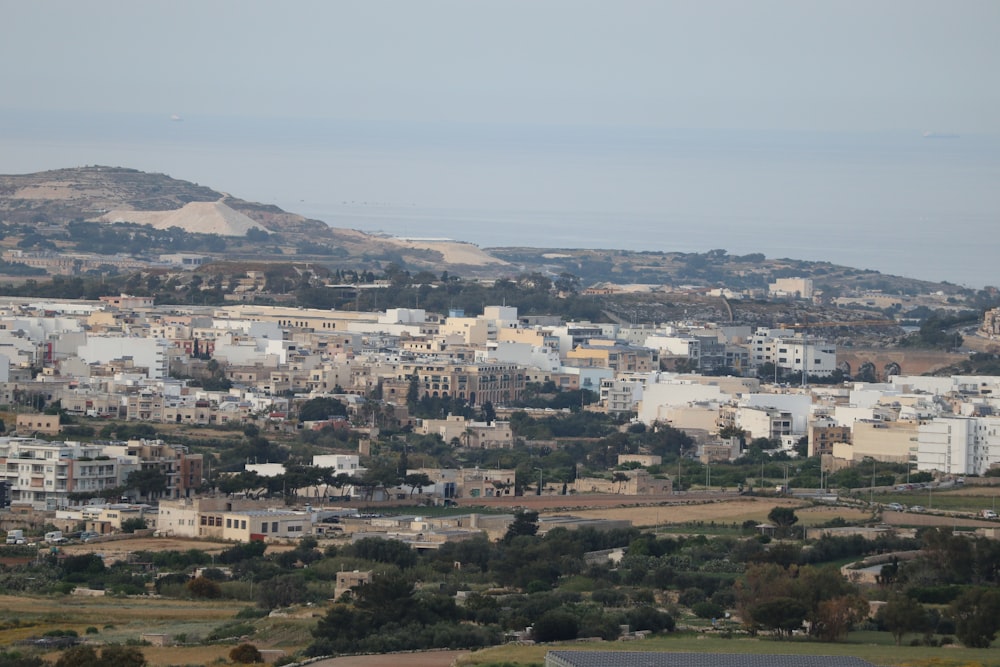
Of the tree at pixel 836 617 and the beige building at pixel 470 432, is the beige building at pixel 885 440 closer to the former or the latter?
the beige building at pixel 470 432

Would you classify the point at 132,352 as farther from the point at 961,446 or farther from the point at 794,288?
the point at 794,288

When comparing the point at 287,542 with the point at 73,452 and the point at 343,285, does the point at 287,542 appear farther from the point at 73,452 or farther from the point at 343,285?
the point at 343,285

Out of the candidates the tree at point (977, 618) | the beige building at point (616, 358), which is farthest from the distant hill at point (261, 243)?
the tree at point (977, 618)

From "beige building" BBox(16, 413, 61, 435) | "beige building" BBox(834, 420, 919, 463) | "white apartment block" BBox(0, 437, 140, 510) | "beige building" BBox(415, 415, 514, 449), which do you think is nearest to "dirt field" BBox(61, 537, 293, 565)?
"white apartment block" BBox(0, 437, 140, 510)

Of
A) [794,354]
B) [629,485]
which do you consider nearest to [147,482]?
[629,485]

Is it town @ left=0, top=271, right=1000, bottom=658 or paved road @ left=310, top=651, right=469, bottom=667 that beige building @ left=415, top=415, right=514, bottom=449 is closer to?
town @ left=0, top=271, right=1000, bottom=658

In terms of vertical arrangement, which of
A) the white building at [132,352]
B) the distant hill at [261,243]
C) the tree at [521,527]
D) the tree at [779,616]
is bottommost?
the tree at [521,527]
